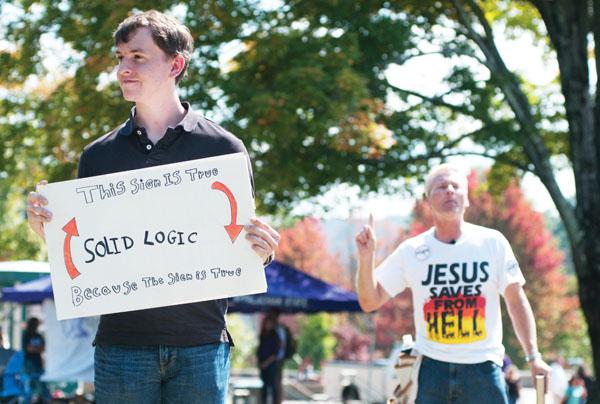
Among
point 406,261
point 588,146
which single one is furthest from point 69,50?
point 406,261

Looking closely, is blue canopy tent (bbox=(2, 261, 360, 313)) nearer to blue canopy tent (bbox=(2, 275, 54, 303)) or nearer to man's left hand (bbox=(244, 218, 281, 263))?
blue canopy tent (bbox=(2, 275, 54, 303))

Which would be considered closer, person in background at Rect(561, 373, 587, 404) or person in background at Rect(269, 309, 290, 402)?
person in background at Rect(269, 309, 290, 402)

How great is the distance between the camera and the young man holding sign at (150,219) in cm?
347

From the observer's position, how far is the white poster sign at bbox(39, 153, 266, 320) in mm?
3576

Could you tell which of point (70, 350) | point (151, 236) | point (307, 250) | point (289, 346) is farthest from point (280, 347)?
point (307, 250)

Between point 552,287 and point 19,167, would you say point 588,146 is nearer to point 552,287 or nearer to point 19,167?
point 19,167

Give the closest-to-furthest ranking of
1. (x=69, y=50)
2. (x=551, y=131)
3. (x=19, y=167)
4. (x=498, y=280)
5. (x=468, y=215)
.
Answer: (x=498, y=280), (x=69, y=50), (x=551, y=131), (x=19, y=167), (x=468, y=215)

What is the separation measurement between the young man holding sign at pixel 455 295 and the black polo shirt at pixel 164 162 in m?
1.89

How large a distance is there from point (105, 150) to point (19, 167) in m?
17.6

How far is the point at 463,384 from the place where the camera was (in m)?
5.50

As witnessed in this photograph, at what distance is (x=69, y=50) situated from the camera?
16797 mm

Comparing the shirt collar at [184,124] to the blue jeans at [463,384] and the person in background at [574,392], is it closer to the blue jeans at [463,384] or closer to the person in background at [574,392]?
the blue jeans at [463,384]

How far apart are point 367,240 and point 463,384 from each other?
0.88 meters

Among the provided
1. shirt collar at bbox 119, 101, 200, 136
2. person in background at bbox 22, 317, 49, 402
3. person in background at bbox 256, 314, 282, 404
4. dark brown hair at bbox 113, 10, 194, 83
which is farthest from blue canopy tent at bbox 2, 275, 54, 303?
dark brown hair at bbox 113, 10, 194, 83
